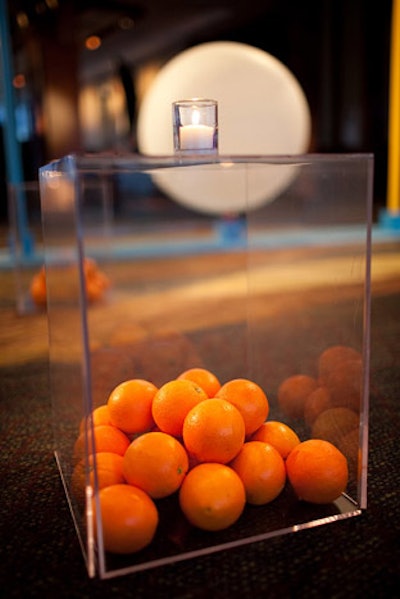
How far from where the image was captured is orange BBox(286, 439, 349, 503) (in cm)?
78

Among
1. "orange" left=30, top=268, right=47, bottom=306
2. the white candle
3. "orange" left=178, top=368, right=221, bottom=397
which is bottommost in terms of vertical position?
"orange" left=30, top=268, right=47, bottom=306

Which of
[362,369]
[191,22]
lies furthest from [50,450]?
[191,22]

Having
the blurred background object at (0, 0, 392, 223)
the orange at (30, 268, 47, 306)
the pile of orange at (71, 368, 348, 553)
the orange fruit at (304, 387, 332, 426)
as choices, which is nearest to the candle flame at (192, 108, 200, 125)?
the pile of orange at (71, 368, 348, 553)

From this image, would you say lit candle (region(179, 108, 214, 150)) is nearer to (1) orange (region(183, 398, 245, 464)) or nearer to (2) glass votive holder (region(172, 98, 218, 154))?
(2) glass votive holder (region(172, 98, 218, 154))

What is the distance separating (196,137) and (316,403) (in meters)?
0.47

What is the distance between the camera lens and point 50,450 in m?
1.07

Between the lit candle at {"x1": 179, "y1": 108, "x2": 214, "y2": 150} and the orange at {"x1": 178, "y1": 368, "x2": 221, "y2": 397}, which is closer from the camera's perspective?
the lit candle at {"x1": 179, "y1": 108, "x2": 214, "y2": 150}

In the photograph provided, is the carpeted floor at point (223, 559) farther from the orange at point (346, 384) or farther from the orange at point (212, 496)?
the orange at point (346, 384)

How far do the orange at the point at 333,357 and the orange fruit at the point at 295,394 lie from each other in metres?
0.04

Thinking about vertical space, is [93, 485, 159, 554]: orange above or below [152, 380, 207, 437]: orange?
below

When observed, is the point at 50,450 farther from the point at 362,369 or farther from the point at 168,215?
the point at 168,215

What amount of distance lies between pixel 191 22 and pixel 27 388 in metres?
8.03

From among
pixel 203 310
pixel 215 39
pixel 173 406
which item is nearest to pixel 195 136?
pixel 173 406

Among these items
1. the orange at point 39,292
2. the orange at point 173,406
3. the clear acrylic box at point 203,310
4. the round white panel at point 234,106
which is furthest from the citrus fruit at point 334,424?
the orange at point 39,292
